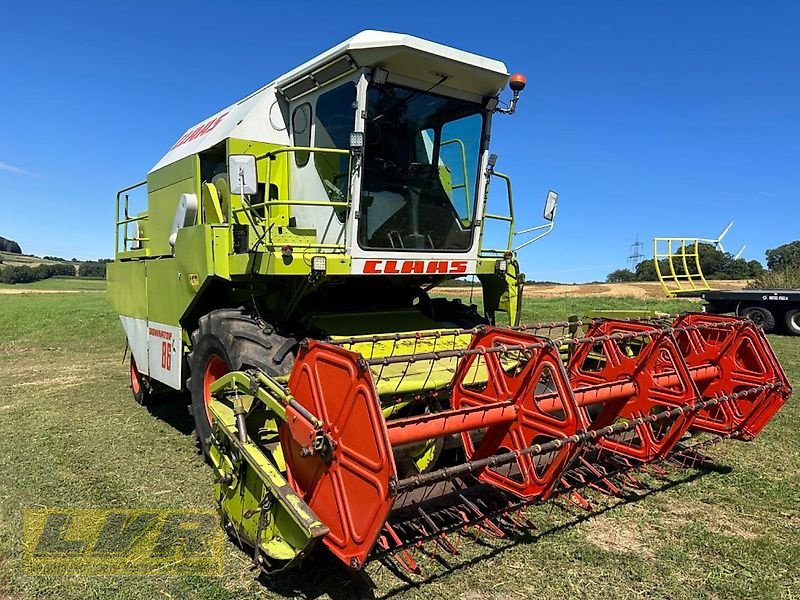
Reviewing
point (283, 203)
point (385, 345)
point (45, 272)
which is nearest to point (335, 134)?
point (283, 203)

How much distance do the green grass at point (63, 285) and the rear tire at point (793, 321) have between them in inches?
1582

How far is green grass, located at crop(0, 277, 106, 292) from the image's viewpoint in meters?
41.4

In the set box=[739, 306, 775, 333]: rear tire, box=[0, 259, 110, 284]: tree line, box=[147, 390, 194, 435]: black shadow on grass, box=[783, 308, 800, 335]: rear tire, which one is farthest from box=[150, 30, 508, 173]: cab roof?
box=[0, 259, 110, 284]: tree line

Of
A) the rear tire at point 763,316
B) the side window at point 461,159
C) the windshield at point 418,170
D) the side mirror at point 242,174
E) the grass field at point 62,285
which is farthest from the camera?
the grass field at point 62,285

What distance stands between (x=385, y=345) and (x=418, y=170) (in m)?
1.39

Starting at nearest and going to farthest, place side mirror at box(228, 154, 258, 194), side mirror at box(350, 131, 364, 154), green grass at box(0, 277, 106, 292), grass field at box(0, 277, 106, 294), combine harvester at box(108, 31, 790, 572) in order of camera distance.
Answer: combine harvester at box(108, 31, 790, 572), side mirror at box(228, 154, 258, 194), side mirror at box(350, 131, 364, 154), grass field at box(0, 277, 106, 294), green grass at box(0, 277, 106, 292)

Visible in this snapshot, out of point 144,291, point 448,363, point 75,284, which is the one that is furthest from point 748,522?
point 75,284

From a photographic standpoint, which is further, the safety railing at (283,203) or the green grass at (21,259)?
the green grass at (21,259)

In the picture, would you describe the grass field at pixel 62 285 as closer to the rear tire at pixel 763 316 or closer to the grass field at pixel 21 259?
the grass field at pixel 21 259

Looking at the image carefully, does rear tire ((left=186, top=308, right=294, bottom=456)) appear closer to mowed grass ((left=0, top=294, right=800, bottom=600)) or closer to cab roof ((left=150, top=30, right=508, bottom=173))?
mowed grass ((left=0, top=294, right=800, bottom=600))

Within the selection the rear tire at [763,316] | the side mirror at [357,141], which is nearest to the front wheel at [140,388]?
the side mirror at [357,141]

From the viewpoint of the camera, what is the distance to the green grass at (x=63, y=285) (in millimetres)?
41403

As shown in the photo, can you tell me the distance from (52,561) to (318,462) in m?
1.70

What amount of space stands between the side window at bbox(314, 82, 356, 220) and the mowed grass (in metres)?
2.43
